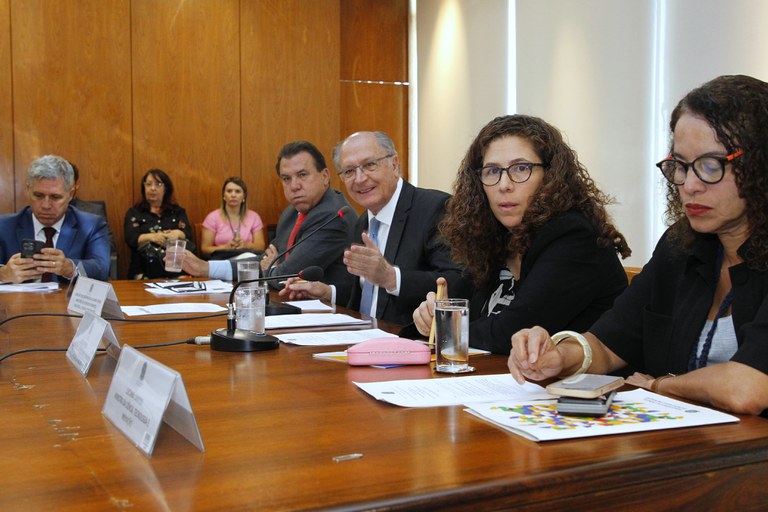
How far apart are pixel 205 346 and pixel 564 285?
892 mm

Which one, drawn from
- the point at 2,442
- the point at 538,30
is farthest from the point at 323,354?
the point at 538,30

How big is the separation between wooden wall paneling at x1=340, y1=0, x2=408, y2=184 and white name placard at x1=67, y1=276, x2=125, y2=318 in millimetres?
5543

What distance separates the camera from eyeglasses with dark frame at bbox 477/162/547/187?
220cm

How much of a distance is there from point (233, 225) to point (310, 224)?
3.20 meters

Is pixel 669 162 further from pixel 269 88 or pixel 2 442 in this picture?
pixel 269 88

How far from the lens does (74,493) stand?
87cm

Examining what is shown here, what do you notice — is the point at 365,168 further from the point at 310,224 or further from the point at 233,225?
the point at 233,225

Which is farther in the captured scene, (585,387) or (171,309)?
(171,309)

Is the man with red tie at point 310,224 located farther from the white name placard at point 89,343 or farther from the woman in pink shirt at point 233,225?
the woman in pink shirt at point 233,225

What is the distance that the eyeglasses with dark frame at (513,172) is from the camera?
7.22 ft

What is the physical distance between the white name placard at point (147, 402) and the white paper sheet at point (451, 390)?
0.37m

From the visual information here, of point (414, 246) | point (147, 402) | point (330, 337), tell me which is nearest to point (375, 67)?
point (414, 246)

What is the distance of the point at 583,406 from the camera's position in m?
1.16

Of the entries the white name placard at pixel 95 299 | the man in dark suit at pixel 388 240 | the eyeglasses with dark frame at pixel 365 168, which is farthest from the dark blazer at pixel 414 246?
the white name placard at pixel 95 299
